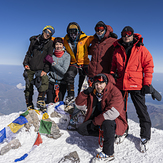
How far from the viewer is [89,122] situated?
13.1ft

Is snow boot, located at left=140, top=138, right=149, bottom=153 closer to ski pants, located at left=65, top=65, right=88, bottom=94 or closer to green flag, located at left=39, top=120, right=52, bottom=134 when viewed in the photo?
green flag, located at left=39, top=120, right=52, bottom=134

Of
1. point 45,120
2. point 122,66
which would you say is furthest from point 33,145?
point 122,66

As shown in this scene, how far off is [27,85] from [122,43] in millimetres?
4554

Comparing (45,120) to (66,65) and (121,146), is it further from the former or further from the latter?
(121,146)

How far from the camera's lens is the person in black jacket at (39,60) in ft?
18.6

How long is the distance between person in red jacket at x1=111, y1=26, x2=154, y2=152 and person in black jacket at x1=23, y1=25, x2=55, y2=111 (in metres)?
A: 3.20

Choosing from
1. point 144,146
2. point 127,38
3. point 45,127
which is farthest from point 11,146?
point 127,38

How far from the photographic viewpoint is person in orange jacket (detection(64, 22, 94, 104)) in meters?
5.76

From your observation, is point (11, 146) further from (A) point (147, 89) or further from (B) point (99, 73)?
(A) point (147, 89)

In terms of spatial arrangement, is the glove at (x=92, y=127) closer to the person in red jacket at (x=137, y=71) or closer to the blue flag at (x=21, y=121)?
the person in red jacket at (x=137, y=71)

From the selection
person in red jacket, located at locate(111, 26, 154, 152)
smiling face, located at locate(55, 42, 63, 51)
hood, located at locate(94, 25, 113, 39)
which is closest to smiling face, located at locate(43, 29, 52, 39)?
smiling face, located at locate(55, 42, 63, 51)

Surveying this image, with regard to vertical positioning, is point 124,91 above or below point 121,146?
above

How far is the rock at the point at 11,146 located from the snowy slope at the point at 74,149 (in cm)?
10

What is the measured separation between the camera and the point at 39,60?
5719mm
